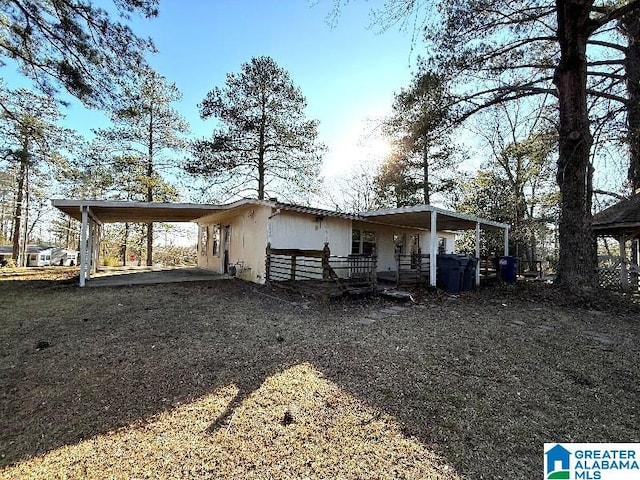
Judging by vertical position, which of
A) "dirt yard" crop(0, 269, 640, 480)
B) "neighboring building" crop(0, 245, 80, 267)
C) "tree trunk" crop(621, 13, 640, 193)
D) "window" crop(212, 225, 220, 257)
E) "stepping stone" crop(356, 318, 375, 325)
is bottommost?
"dirt yard" crop(0, 269, 640, 480)

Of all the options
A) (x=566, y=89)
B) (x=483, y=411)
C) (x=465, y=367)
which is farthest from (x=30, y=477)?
(x=566, y=89)

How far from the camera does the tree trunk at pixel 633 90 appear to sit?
667 centimetres

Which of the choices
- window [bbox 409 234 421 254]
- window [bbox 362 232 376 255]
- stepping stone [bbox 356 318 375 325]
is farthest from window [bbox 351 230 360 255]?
stepping stone [bbox 356 318 375 325]

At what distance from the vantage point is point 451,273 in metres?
9.23

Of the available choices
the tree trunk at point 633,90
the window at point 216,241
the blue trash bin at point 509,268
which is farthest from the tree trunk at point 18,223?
the tree trunk at point 633,90

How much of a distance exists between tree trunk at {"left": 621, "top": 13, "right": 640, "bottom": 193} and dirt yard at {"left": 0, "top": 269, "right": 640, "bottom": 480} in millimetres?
4161

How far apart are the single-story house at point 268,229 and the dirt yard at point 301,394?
388 centimetres

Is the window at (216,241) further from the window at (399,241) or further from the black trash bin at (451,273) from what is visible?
the black trash bin at (451,273)

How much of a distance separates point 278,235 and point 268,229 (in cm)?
42

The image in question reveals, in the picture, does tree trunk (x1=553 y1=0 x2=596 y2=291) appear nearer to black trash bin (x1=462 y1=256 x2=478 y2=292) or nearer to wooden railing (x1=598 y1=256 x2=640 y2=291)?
black trash bin (x1=462 y1=256 x2=478 y2=292)

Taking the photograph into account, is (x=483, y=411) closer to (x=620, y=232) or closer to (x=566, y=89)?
(x=566, y=89)

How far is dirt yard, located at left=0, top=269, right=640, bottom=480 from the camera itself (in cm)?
210

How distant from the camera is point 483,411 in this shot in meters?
2.68

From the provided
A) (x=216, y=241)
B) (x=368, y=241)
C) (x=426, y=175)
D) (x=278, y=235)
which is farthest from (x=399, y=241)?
(x=216, y=241)
